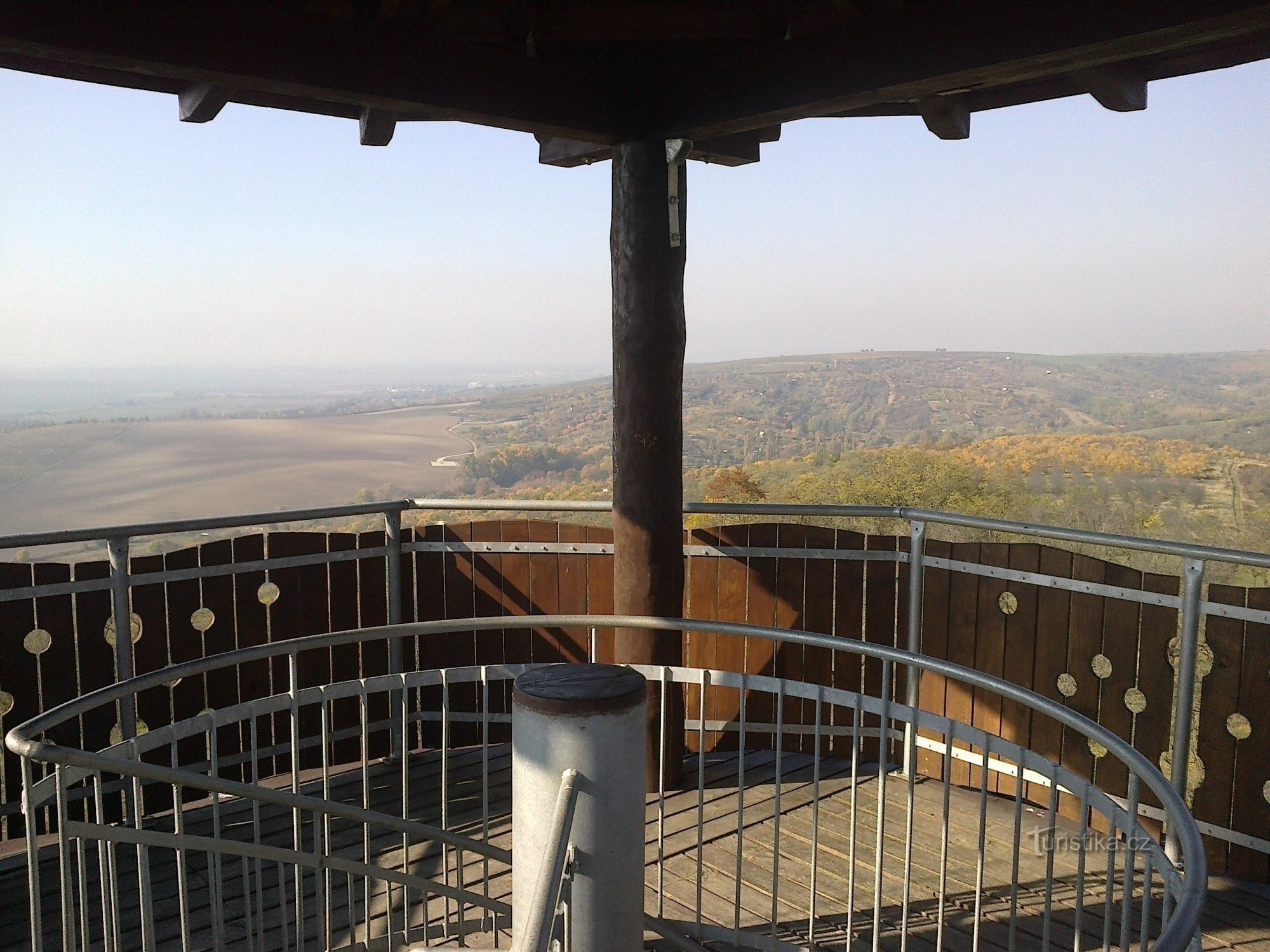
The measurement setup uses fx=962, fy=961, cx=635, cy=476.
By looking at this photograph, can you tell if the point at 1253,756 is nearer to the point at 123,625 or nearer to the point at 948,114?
the point at 948,114

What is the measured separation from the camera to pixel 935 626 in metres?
5.78

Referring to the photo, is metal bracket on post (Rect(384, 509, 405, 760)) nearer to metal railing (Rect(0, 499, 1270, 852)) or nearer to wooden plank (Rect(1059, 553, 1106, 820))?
metal railing (Rect(0, 499, 1270, 852))

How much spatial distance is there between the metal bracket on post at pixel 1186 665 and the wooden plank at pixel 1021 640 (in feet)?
2.63

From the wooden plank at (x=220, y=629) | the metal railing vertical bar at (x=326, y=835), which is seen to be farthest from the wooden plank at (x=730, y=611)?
the wooden plank at (x=220, y=629)

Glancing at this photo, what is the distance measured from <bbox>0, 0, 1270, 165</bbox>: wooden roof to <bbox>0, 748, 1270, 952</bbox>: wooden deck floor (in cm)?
302

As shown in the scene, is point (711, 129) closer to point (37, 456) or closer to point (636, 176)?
point (636, 176)

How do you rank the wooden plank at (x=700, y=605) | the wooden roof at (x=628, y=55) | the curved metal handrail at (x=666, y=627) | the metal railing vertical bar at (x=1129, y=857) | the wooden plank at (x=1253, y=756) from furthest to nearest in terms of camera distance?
the wooden plank at (x=700, y=605), the wooden plank at (x=1253, y=756), the wooden roof at (x=628, y=55), the metal railing vertical bar at (x=1129, y=857), the curved metal handrail at (x=666, y=627)

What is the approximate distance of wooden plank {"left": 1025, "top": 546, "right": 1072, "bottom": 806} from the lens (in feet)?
17.1

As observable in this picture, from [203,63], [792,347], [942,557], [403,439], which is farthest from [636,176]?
[792,347]

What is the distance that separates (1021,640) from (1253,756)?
121 centimetres

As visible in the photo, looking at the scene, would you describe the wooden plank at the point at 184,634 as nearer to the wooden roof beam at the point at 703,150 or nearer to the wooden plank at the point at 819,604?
the wooden roof beam at the point at 703,150

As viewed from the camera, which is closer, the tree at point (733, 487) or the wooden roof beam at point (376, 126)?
the wooden roof beam at point (376, 126)

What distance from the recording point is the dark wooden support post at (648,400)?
4984 millimetres

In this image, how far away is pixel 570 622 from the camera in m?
3.76
